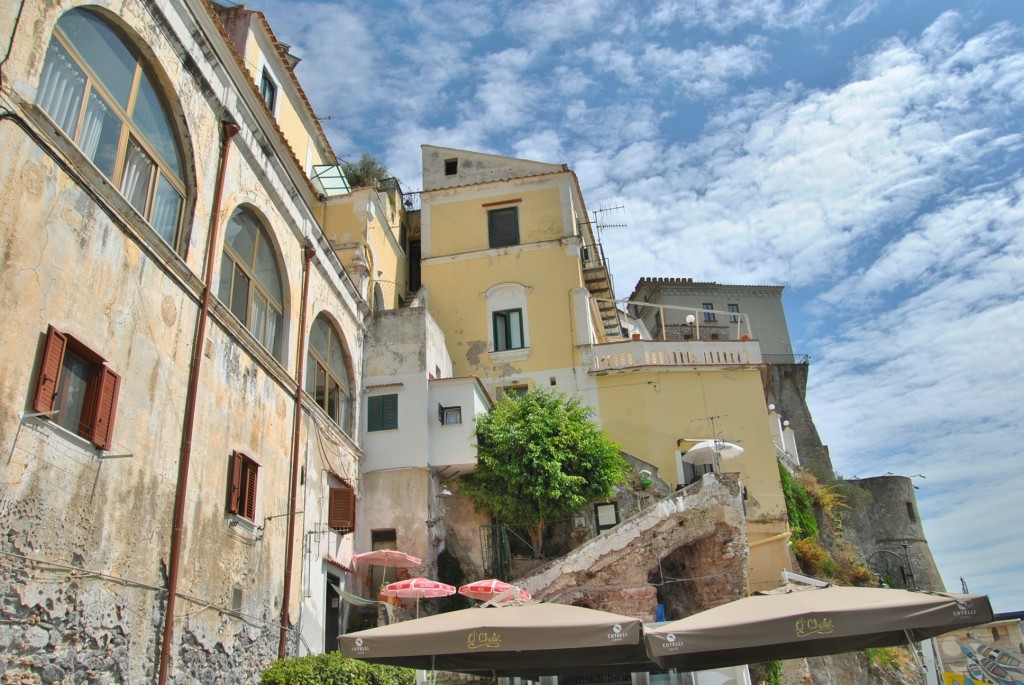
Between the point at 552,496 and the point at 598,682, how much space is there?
5.21m

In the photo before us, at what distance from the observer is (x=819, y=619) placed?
7.46m

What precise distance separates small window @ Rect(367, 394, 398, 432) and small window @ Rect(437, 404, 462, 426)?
1.16 metres

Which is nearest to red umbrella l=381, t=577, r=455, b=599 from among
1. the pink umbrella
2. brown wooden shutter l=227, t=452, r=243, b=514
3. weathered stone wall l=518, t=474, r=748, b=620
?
the pink umbrella

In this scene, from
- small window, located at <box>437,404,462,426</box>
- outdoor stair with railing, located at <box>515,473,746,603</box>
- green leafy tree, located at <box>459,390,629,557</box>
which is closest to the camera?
outdoor stair with railing, located at <box>515,473,746,603</box>

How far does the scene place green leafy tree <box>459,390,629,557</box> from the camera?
763 inches

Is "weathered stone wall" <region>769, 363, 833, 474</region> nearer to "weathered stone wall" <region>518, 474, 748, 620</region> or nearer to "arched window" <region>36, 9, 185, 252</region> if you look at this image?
"weathered stone wall" <region>518, 474, 748, 620</region>

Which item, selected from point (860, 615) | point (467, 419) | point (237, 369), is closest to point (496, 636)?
point (860, 615)

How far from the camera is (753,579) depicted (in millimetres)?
22703

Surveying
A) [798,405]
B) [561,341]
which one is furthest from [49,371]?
[798,405]

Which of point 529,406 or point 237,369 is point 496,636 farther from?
point 529,406

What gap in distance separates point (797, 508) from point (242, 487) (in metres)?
19.4

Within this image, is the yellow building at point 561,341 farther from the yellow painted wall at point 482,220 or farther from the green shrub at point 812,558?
the green shrub at point 812,558

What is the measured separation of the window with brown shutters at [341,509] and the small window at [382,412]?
9.55ft

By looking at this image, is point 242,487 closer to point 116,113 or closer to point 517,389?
point 116,113
